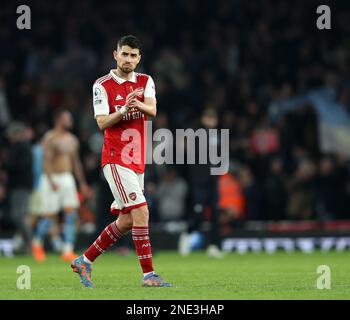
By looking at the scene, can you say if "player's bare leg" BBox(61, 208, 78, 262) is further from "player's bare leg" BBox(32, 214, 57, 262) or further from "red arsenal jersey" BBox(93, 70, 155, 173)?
"red arsenal jersey" BBox(93, 70, 155, 173)

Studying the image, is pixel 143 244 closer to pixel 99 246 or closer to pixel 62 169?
pixel 99 246

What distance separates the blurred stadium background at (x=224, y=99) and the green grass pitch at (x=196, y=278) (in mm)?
2444

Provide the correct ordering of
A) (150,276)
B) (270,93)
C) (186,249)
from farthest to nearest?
1. (270,93)
2. (186,249)
3. (150,276)

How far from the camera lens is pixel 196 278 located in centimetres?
1234

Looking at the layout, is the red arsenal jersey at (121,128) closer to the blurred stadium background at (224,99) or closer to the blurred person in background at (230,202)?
the blurred stadium background at (224,99)

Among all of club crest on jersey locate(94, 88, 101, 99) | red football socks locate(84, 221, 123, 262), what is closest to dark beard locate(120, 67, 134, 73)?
club crest on jersey locate(94, 88, 101, 99)

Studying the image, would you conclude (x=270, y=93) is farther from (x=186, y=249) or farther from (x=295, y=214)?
(x=186, y=249)

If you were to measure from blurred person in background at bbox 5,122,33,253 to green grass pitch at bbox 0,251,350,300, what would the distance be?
1513 millimetres

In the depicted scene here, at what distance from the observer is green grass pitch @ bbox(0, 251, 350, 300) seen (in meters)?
9.99

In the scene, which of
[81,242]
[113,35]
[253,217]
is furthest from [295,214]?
[113,35]

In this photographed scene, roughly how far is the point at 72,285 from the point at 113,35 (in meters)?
14.7

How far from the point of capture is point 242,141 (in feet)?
74.3

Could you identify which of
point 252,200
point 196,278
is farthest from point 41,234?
point 196,278

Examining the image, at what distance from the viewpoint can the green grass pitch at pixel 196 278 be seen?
9992mm
